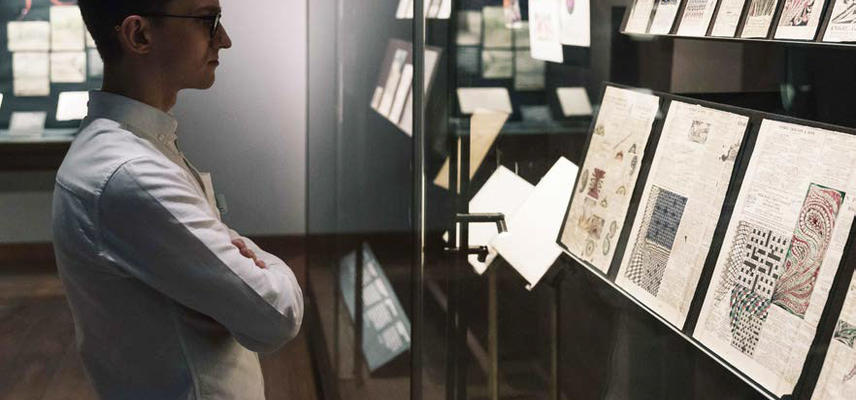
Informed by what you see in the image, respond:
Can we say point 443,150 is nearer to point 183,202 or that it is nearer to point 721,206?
point 183,202

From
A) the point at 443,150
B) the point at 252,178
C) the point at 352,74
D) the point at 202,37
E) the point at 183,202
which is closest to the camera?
the point at 183,202

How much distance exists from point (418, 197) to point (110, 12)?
34.0 inches

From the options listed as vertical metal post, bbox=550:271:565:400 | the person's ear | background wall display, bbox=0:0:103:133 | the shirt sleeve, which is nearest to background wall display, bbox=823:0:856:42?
vertical metal post, bbox=550:271:565:400

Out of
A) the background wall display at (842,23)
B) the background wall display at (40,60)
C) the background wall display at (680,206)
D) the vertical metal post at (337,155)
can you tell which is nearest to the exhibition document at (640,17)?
the background wall display at (680,206)

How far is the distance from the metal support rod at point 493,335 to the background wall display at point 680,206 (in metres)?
0.50

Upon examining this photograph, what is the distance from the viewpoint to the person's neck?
4.93 ft

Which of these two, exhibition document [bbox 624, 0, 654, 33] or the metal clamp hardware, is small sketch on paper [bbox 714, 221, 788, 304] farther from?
the metal clamp hardware

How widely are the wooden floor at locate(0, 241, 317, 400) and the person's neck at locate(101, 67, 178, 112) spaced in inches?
103

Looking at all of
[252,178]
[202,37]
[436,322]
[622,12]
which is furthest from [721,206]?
[252,178]

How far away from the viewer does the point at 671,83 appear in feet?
4.17

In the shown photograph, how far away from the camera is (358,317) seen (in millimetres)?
3213

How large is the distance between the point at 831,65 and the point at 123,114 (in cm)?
93

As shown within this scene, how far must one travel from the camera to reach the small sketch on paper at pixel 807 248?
3.22 feet

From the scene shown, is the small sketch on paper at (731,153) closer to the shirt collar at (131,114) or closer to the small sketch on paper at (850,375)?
the small sketch on paper at (850,375)
